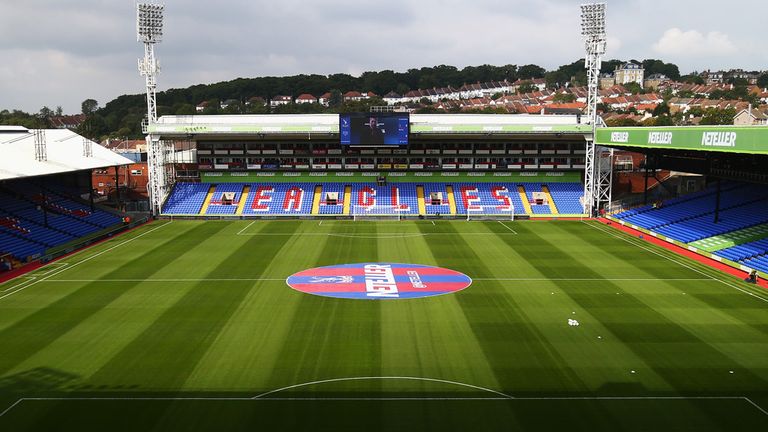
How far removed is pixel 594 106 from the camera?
2188 inches

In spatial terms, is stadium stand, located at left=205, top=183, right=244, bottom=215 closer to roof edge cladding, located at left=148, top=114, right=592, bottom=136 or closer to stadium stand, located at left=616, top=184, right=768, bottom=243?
roof edge cladding, located at left=148, top=114, right=592, bottom=136

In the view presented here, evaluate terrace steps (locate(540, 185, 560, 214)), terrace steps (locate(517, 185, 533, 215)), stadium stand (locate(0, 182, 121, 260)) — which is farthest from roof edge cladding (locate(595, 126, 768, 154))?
stadium stand (locate(0, 182, 121, 260))

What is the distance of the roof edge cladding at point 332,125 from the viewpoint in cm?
5659

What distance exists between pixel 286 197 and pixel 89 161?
1879cm

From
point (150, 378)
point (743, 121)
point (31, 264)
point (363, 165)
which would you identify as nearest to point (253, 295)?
point (150, 378)

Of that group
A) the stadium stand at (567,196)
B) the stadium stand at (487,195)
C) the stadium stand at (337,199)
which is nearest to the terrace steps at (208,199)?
the stadium stand at (337,199)

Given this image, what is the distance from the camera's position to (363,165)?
6188 cm

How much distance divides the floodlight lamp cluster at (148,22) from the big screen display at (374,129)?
63.0 feet

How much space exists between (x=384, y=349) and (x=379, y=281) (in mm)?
10369

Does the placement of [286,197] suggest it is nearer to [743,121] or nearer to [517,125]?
[517,125]

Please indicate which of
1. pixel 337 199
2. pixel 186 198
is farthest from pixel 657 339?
pixel 186 198

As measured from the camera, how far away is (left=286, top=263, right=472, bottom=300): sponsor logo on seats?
28859 mm

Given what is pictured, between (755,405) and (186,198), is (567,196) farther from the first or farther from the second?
(755,405)

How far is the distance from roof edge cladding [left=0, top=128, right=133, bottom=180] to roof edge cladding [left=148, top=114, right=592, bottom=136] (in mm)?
7394
